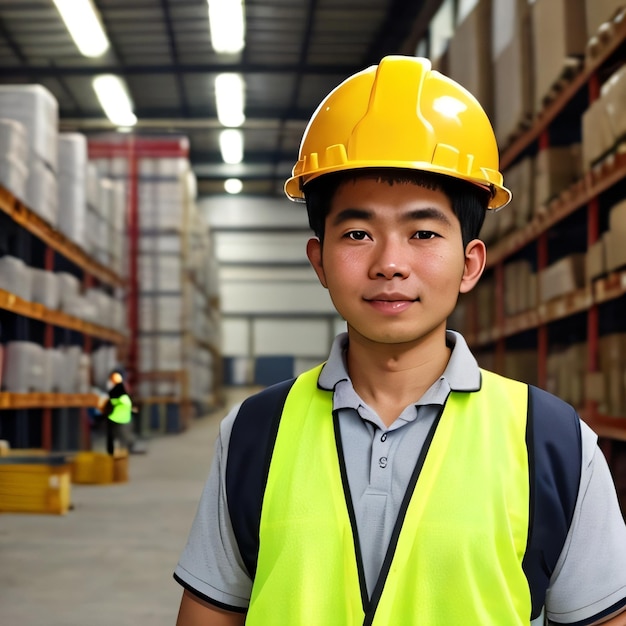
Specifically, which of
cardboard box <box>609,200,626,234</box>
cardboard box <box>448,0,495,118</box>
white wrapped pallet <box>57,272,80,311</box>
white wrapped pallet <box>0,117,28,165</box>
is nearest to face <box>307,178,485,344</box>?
cardboard box <box>609,200,626,234</box>

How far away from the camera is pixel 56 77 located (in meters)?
14.9

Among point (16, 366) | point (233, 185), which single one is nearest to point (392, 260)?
point (16, 366)

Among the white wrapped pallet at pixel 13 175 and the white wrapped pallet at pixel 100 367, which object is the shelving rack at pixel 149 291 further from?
the white wrapped pallet at pixel 13 175

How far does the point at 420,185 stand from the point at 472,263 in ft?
0.51

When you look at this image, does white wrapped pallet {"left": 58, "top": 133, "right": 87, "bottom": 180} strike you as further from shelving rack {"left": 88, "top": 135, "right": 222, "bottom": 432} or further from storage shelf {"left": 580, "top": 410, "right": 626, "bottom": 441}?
storage shelf {"left": 580, "top": 410, "right": 626, "bottom": 441}

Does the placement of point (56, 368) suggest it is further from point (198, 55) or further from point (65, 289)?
point (198, 55)

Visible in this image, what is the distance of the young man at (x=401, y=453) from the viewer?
1.15 m

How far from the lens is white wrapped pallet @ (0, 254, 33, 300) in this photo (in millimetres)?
5898

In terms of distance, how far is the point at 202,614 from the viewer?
1.32 metres

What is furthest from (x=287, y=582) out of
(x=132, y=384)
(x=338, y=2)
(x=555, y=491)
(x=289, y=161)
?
(x=289, y=161)

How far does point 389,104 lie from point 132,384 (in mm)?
10764

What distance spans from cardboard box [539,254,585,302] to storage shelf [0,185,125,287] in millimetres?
3555

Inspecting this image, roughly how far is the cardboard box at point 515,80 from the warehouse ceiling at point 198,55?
15.4 feet

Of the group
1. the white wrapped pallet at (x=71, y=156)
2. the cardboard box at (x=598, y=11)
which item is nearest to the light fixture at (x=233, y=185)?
the white wrapped pallet at (x=71, y=156)
